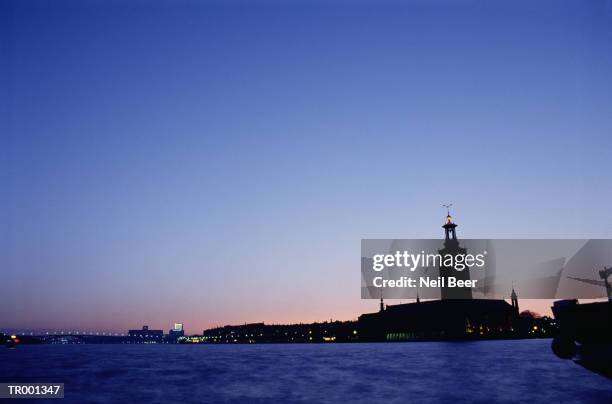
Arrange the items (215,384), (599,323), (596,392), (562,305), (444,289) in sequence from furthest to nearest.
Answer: (444,289), (215,384), (596,392), (562,305), (599,323)

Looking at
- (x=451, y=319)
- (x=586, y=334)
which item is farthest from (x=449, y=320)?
(x=586, y=334)

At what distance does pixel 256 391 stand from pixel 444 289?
512 feet

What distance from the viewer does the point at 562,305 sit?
68.5ft

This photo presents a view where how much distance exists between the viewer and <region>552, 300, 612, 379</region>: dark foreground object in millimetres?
18689

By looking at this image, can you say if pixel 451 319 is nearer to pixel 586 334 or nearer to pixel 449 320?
pixel 449 320

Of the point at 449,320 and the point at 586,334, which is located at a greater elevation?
the point at 586,334

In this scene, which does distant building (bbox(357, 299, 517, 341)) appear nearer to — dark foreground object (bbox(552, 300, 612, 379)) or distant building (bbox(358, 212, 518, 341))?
distant building (bbox(358, 212, 518, 341))

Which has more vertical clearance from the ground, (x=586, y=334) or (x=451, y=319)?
(x=586, y=334)

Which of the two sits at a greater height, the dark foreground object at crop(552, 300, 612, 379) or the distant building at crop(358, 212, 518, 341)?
the dark foreground object at crop(552, 300, 612, 379)

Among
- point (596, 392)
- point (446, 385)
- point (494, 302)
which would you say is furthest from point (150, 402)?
point (494, 302)

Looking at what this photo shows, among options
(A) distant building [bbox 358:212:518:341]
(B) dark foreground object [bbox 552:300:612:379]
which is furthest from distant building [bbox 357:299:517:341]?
(B) dark foreground object [bbox 552:300:612:379]

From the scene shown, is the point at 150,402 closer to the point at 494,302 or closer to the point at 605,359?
the point at 605,359

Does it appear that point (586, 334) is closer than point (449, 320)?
Yes

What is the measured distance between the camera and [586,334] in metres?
19.8
